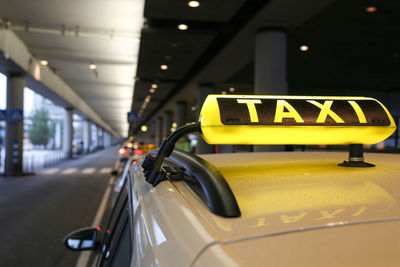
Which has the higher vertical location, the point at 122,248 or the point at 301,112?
the point at 301,112

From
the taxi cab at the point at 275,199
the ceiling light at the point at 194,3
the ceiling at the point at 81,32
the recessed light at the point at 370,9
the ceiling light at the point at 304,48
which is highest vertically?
the ceiling at the point at 81,32

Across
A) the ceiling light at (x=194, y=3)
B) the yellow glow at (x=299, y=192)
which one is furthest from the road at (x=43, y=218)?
the ceiling light at (x=194, y=3)

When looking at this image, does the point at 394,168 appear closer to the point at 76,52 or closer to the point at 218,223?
the point at 218,223

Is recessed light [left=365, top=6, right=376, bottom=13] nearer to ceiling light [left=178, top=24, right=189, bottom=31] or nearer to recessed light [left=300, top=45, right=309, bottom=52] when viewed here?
recessed light [left=300, top=45, right=309, bottom=52]

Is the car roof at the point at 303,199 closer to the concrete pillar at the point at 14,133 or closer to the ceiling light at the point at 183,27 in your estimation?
the ceiling light at the point at 183,27

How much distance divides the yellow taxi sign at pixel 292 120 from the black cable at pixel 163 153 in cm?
6

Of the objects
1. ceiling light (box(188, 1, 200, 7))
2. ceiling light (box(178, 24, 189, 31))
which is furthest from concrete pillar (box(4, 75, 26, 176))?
ceiling light (box(188, 1, 200, 7))

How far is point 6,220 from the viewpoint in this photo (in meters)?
7.26

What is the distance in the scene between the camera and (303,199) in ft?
2.98

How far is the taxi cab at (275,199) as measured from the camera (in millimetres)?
688

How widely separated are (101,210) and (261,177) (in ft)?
25.5

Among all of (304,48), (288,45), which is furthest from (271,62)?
(304,48)

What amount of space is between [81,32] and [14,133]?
655 centimetres

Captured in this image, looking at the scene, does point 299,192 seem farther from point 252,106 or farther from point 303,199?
point 252,106
